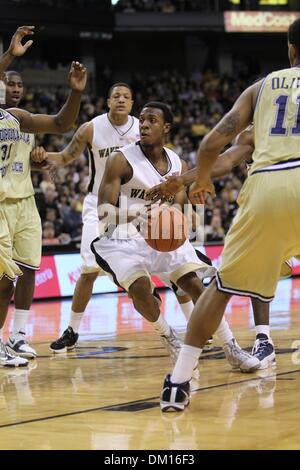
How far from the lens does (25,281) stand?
7.81 metres

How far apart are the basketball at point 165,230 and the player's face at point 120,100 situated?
2.04 m

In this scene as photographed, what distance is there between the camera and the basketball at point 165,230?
6664 mm

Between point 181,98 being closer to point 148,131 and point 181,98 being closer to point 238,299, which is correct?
point 238,299

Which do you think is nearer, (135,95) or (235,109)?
(235,109)

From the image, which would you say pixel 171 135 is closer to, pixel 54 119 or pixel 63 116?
pixel 54 119

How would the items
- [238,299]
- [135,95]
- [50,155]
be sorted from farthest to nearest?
[135,95]
[238,299]
[50,155]

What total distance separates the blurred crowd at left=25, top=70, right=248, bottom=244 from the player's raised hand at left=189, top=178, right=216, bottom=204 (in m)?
9.65

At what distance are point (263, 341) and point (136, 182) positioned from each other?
1.50 metres

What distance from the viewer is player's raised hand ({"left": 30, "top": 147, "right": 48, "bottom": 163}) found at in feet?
25.7

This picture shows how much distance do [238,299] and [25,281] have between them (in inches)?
228

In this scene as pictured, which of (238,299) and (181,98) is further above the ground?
(181,98)

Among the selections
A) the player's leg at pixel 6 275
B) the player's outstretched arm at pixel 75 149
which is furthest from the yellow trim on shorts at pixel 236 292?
the player's outstretched arm at pixel 75 149

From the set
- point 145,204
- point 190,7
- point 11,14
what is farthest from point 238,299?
point 190,7

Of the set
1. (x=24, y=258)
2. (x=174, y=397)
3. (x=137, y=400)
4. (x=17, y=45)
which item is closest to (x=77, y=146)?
(x=24, y=258)
